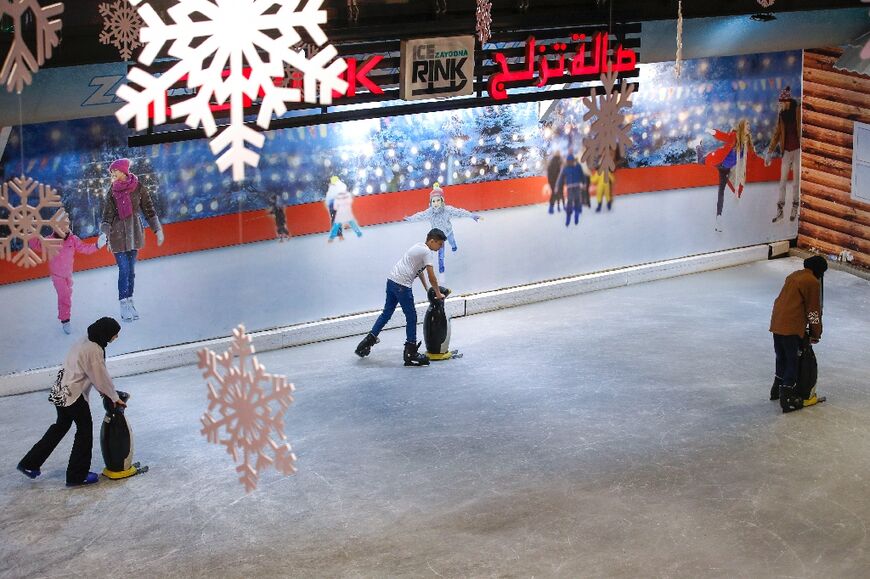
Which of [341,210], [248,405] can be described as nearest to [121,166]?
[341,210]

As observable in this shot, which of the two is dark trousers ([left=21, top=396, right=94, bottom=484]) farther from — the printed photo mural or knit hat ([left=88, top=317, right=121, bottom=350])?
the printed photo mural

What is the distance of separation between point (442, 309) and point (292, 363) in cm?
172

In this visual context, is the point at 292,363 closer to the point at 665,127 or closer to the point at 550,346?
the point at 550,346

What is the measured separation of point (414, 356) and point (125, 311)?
3.00 meters

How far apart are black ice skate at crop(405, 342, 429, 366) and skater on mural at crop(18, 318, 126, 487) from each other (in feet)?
12.0

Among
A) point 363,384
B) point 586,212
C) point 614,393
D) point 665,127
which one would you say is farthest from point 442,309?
point 665,127

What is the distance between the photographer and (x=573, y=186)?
50.8 feet

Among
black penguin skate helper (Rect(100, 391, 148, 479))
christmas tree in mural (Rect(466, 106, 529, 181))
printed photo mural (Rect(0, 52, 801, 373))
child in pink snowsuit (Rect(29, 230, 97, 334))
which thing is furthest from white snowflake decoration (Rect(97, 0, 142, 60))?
christmas tree in mural (Rect(466, 106, 529, 181))

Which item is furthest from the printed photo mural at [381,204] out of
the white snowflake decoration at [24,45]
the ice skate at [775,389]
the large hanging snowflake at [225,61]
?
the large hanging snowflake at [225,61]

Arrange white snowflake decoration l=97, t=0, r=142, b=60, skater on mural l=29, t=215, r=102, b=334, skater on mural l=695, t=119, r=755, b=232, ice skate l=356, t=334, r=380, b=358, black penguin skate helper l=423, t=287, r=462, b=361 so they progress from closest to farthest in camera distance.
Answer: white snowflake decoration l=97, t=0, r=142, b=60
skater on mural l=29, t=215, r=102, b=334
black penguin skate helper l=423, t=287, r=462, b=361
ice skate l=356, t=334, r=380, b=358
skater on mural l=695, t=119, r=755, b=232

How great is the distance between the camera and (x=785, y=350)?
11.1 metres

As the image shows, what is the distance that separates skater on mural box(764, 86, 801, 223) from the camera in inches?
659

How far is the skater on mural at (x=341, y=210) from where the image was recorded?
13.8 metres

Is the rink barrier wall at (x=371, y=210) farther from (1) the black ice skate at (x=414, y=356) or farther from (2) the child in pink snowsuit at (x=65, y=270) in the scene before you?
(1) the black ice skate at (x=414, y=356)
